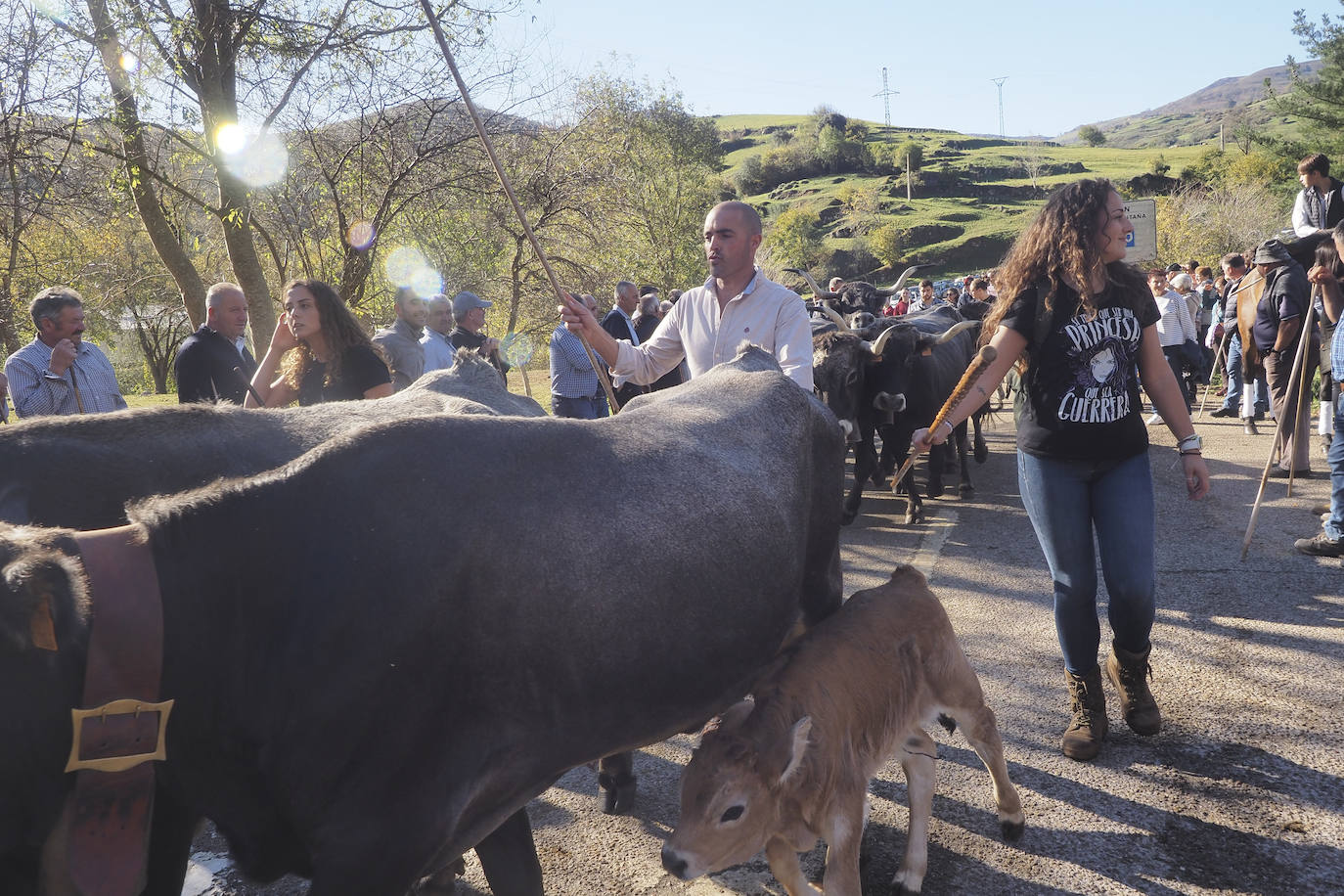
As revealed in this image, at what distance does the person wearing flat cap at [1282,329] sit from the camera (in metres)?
8.40

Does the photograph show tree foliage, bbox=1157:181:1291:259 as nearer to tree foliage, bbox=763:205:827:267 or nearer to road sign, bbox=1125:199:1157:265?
tree foliage, bbox=763:205:827:267

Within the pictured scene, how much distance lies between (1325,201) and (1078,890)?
27.3ft

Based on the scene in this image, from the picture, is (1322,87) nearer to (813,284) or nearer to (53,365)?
(813,284)

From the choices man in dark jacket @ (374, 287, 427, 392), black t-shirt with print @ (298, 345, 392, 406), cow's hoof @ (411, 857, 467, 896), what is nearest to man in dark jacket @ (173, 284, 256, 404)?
black t-shirt with print @ (298, 345, 392, 406)

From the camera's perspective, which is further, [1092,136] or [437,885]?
[1092,136]

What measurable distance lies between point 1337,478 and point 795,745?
19.5 ft

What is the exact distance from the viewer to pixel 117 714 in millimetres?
1673

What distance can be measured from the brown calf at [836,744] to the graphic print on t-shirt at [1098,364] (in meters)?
1.03

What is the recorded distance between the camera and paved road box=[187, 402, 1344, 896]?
302 centimetres

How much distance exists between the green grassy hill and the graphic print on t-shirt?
5451 cm

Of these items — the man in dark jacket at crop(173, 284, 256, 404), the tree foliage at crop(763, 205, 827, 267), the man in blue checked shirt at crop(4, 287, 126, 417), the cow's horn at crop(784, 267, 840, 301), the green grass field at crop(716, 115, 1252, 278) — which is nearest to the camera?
Answer: the man in blue checked shirt at crop(4, 287, 126, 417)

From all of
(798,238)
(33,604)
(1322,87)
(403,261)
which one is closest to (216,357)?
(33,604)

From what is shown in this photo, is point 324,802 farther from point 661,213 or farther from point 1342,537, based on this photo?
point 661,213

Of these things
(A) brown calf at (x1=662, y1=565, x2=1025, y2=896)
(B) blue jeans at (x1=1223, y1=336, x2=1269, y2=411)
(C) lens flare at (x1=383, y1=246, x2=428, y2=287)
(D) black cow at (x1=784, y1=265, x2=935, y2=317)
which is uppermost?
(C) lens flare at (x1=383, y1=246, x2=428, y2=287)
